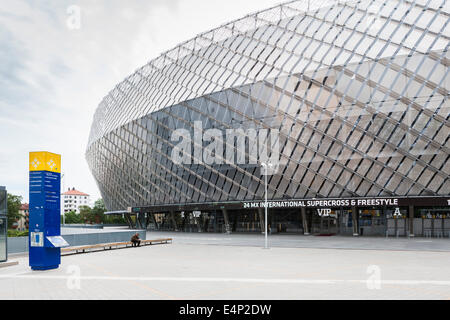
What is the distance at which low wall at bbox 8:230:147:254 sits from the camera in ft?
81.1

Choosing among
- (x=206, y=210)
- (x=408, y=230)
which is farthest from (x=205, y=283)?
(x=206, y=210)

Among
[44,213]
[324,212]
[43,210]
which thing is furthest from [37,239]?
[324,212]

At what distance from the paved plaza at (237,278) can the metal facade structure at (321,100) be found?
17002 mm

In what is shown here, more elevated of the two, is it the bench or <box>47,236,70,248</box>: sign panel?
<box>47,236,70,248</box>: sign panel

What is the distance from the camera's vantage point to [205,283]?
1394 cm

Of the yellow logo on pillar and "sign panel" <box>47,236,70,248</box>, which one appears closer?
"sign panel" <box>47,236,70,248</box>

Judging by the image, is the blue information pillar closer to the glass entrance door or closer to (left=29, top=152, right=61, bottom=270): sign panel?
(left=29, top=152, right=61, bottom=270): sign panel

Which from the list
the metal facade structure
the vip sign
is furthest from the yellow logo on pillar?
the vip sign

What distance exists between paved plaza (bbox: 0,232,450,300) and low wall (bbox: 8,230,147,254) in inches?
175

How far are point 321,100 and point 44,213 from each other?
2925 centimetres

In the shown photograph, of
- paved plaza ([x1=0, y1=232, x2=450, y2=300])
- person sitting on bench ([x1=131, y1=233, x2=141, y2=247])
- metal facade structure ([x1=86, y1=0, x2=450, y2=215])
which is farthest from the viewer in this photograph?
metal facade structure ([x1=86, y1=0, x2=450, y2=215])

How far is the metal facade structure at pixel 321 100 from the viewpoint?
36.5 m
